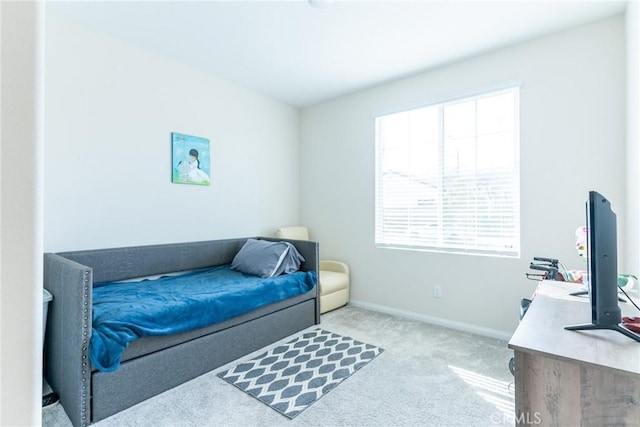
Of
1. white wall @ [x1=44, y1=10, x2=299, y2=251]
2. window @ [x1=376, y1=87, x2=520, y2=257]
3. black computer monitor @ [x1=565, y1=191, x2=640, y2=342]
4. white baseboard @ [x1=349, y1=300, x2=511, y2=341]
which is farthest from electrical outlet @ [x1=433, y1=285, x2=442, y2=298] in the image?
white wall @ [x1=44, y1=10, x2=299, y2=251]

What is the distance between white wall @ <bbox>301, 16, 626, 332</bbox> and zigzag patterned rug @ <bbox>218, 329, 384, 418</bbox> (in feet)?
3.35

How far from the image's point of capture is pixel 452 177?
2969 millimetres

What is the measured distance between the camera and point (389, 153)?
3.45m

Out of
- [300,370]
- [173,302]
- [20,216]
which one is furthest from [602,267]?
[173,302]

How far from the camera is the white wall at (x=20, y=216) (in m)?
0.50

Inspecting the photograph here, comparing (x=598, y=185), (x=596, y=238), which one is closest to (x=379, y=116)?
(x=598, y=185)

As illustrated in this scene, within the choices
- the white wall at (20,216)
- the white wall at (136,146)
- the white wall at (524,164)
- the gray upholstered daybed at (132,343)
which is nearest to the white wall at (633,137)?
the white wall at (524,164)

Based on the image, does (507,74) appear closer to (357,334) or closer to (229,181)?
(357,334)

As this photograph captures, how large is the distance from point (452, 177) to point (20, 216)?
10.1ft

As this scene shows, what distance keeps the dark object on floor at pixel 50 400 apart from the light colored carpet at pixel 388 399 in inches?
1.7

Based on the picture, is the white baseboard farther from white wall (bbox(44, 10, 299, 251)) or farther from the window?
white wall (bbox(44, 10, 299, 251))

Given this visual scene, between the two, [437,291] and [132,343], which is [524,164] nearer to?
[437,291]

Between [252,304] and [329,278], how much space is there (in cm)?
121

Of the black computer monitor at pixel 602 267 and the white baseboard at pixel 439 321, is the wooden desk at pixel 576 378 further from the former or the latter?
the white baseboard at pixel 439 321
